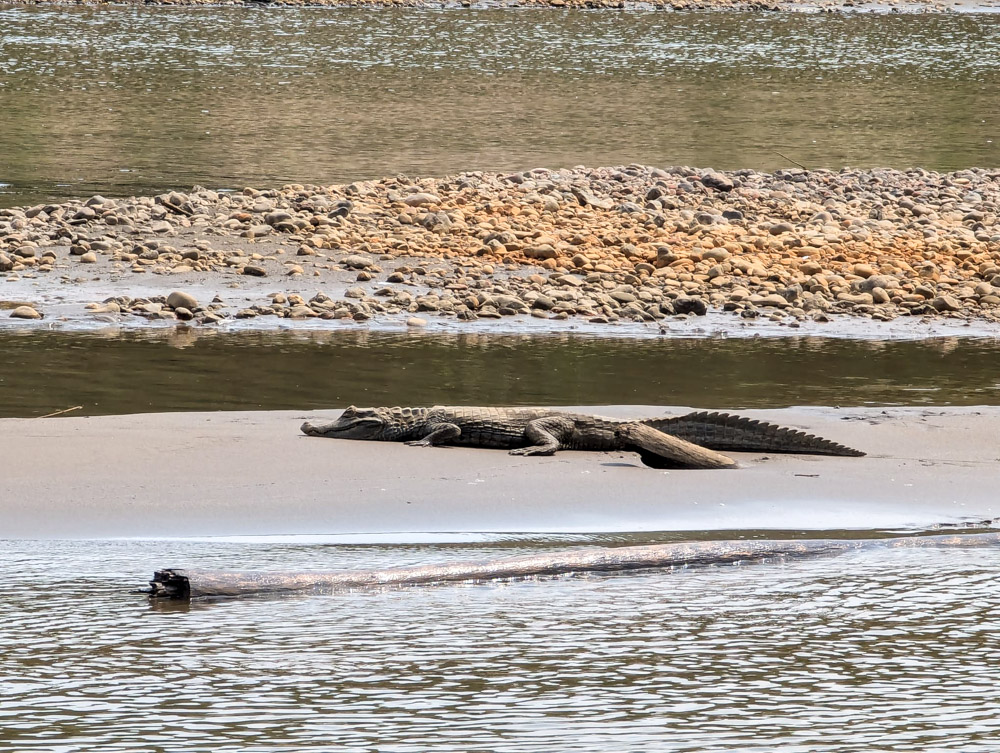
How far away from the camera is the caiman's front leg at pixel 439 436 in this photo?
31.1 feet

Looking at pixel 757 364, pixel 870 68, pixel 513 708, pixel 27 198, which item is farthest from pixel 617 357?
pixel 870 68

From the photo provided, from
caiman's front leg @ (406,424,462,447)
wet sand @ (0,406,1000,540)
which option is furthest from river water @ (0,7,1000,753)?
caiman's front leg @ (406,424,462,447)

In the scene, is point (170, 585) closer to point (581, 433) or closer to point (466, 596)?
point (466, 596)

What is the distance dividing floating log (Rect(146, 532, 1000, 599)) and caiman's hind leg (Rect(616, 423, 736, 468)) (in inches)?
58.4

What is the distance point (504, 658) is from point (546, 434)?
3303 mm

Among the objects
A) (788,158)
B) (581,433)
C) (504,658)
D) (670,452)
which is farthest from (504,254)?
(788,158)

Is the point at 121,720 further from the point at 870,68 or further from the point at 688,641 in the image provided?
the point at 870,68

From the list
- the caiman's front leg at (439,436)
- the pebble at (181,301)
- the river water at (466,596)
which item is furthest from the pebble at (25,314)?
the caiman's front leg at (439,436)

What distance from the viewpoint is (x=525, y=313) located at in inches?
590

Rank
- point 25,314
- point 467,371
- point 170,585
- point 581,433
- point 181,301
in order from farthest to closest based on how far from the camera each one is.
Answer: point 181,301 → point 25,314 → point 467,371 → point 581,433 → point 170,585

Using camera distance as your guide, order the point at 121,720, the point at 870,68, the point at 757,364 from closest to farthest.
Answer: the point at 121,720
the point at 757,364
the point at 870,68

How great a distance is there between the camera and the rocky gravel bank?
49.7 feet

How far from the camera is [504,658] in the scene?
6.14 m

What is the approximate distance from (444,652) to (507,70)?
4069 cm
